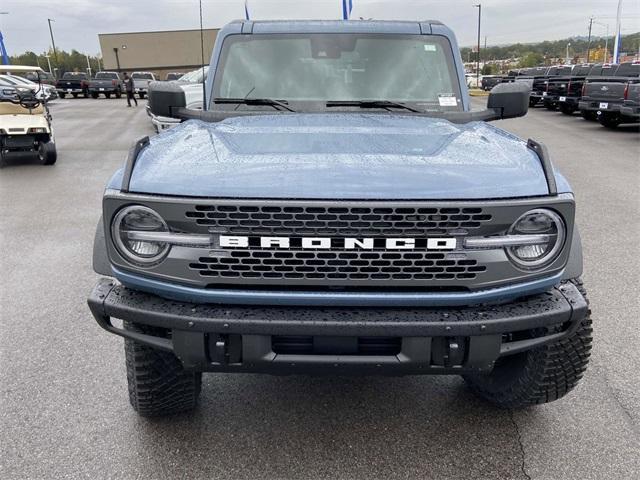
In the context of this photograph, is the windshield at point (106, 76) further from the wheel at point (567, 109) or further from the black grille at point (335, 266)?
the black grille at point (335, 266)

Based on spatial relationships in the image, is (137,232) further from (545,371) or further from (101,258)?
(545,371)

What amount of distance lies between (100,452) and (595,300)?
3.64 m

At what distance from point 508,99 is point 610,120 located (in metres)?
14.4

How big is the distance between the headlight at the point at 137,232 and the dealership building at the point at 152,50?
67180 mm

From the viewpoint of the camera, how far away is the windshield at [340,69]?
145 inches

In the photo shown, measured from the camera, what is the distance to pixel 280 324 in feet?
7.18

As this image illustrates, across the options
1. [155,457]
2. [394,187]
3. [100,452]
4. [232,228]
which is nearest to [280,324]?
[232,228]

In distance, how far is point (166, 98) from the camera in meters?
3.66

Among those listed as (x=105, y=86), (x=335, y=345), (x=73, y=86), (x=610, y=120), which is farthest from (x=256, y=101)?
(x=73, y=86)

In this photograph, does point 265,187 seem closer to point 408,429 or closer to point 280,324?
point 280,324

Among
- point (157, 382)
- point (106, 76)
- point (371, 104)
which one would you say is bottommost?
Result: point (157, 382)

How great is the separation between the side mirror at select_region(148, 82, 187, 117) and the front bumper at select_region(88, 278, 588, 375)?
5.52 feet

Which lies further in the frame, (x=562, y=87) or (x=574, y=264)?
(x=562, y=87)

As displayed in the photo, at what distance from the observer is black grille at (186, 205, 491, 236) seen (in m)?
2.15
